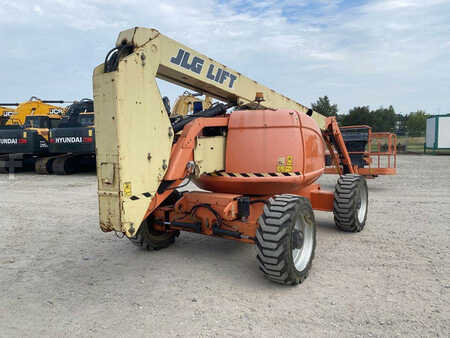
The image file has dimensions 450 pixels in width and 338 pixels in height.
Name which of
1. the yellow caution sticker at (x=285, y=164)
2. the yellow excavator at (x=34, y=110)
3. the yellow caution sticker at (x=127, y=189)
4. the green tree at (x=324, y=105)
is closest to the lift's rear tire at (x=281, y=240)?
the yellow caution sticker at (x=285, y=164)

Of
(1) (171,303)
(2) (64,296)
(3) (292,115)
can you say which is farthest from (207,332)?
(3) (292,115)

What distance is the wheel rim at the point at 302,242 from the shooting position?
399 centimetres

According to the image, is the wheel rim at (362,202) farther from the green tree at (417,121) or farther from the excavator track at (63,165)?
the green tree at (417,121)

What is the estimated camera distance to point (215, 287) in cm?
387

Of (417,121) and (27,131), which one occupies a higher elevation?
(417,121)

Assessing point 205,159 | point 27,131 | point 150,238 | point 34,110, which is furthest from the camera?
point 34,110

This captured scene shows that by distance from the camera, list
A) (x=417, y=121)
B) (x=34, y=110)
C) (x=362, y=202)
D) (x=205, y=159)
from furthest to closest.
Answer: (x=417, y=121) < (x=34, y=110) < (x=362, y=202) < (x=205, y=159)

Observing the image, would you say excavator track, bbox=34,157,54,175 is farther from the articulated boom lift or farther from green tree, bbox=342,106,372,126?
green tree, bbox=342,106,372,126

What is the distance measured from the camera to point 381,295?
142 inches

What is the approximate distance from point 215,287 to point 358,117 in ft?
154

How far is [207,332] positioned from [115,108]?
6.67 ft

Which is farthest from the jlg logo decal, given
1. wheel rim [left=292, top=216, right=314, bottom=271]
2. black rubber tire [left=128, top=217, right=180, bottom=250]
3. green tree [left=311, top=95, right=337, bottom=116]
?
green tree [left=311, top=95, right=337, bottom=116]

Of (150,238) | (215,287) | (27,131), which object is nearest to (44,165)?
(27,131)

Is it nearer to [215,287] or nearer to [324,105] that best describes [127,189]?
[215,287]
